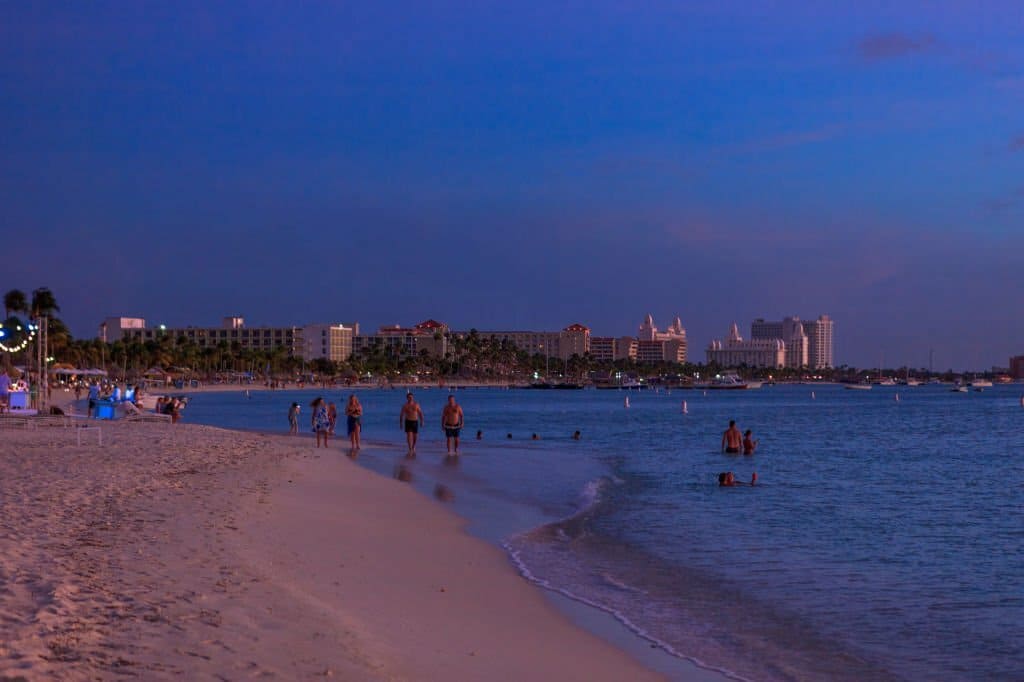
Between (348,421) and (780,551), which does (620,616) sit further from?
(348,421)

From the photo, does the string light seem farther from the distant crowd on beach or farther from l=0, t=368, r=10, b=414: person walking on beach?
the distant crowd on beach

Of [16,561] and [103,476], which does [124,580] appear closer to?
[16,561]

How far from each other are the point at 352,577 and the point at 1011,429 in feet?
187

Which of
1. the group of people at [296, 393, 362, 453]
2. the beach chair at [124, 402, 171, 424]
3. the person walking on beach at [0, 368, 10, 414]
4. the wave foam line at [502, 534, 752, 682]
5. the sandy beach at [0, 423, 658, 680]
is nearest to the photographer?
the sandy beach at [0, 423, 658, 680]

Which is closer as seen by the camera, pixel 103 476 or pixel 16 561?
pixel 16 561

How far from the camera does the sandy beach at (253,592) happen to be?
6637mm

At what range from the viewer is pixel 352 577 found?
10492mm

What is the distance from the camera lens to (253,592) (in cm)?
866

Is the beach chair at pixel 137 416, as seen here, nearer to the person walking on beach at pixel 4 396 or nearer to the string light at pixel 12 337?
the person walking on beach at pixel 4 396

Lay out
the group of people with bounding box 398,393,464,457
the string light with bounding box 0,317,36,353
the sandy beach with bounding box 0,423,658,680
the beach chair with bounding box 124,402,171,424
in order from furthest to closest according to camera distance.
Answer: the string light with bounding box 0,317,36,353 → the beach chair with bounding box 124,402,171,424 → the group of people with bounding box 398,393,464,457 → the sandy beach with bounding box 0,423,658,680

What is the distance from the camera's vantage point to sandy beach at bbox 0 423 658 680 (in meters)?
6.64

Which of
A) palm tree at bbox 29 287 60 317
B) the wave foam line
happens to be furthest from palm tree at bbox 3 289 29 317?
the wave foam line

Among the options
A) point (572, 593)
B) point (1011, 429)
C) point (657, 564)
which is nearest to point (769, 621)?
point (572, 593)

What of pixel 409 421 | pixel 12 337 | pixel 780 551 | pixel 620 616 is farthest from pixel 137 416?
pixel 620 616
